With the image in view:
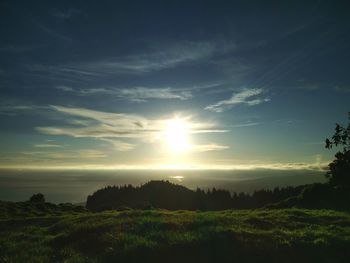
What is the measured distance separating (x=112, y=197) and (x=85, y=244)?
94.1 m

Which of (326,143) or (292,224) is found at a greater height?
(326,143)

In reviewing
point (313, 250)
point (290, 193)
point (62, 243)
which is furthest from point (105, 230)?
point (290, 193)

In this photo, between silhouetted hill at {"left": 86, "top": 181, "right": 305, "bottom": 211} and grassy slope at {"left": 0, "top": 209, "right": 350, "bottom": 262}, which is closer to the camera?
grassy slope at {"left": 0, "top": 209, "right": 350, "bottom": 262}

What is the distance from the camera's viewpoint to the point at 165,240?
14.8 metres

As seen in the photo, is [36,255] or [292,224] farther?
[292,224]

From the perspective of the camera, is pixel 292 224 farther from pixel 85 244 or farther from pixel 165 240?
pixel 85 244

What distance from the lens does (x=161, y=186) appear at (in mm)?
112562

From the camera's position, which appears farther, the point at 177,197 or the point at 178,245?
the point at 177,197

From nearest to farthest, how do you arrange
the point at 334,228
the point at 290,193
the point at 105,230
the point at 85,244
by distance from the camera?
the point at 85,244 → the point at 105,230 → the point at 334,228 → the point at 290,193

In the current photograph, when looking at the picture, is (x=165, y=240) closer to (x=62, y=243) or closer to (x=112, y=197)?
(x=62, y=243)

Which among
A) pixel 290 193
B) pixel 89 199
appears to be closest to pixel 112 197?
pixel 89 199

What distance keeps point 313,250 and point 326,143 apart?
127 feet

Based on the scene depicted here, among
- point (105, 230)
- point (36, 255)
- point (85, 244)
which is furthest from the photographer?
point (105, 230)

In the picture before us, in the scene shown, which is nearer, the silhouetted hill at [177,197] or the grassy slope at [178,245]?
the grassy slope at [178,245]
